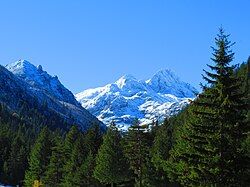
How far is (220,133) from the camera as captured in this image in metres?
33.7

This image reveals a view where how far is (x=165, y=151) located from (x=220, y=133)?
48.0 m

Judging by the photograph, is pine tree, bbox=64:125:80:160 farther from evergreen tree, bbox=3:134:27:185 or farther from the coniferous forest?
evergreen tree, bbox=3:134:27:185

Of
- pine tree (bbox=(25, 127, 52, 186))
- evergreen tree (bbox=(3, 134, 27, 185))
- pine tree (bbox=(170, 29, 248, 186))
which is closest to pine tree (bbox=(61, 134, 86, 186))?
pine tree (bbox=(25, 127, 52, 186))

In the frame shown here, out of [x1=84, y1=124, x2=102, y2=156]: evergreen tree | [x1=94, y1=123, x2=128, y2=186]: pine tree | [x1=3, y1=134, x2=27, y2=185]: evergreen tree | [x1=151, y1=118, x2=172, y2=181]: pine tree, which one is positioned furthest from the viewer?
[x1=3, y1=134, x2=27, y2=185]: evergreen tree

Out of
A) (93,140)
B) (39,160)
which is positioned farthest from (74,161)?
(39,160)

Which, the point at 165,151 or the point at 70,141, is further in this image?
the point at 70,141

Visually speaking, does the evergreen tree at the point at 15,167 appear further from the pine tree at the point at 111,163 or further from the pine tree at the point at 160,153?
the pine tree at the point at 111,163

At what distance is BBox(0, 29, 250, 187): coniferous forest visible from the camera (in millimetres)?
33594

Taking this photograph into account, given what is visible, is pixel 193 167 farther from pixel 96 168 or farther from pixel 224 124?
pixel 96 168

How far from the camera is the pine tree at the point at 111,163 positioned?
73.6m

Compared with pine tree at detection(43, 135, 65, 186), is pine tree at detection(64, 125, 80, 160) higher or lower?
higher

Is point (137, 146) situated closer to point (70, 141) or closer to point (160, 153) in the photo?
point (160, 153)

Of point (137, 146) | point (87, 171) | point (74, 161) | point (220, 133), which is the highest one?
point (74, 161)

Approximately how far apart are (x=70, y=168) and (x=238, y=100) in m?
54.2
